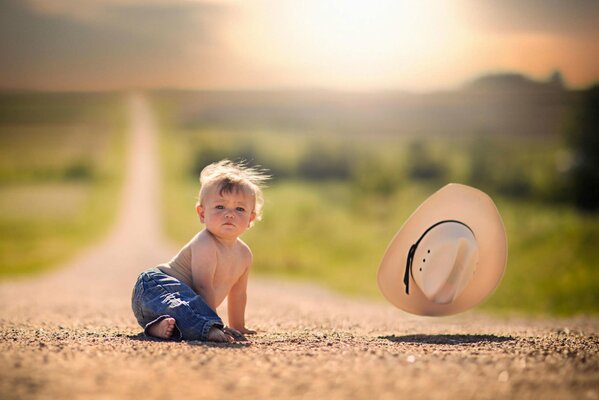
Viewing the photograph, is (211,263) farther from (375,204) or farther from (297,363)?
(375,204)

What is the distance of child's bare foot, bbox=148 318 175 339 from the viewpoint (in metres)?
5.37

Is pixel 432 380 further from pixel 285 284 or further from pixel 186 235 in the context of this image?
pixel 186 235

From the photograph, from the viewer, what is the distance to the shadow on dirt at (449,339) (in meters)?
5.65

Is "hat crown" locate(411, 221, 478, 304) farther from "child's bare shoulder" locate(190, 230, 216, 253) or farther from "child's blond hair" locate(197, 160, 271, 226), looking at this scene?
"child's bare shoulder" locate(190, 230, 216, 253)

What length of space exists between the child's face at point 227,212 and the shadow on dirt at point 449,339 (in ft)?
5.18

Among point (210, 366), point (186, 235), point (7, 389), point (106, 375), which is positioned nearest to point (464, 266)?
point (210, 366)

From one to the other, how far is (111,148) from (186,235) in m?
43.9

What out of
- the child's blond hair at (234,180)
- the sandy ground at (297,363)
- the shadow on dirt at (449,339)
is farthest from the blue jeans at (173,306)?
the shadow on dirt at (449,339)

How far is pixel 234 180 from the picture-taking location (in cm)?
584

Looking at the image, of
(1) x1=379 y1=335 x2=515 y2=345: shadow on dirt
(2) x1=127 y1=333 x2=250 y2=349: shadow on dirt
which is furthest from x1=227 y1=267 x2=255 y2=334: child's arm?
(1) x1=379 y1=335 x2=515 y2=345: shadow on dirt

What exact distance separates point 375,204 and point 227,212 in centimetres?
2502

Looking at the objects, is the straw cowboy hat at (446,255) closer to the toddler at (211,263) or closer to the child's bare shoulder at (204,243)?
the toddler at (211,263)

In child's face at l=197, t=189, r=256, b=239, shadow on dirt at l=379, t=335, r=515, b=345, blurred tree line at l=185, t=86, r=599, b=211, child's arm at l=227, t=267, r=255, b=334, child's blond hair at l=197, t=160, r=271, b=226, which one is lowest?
shadow on dirt at l=379, t=335, r=515, b=345

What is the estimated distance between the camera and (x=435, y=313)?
253 inches
